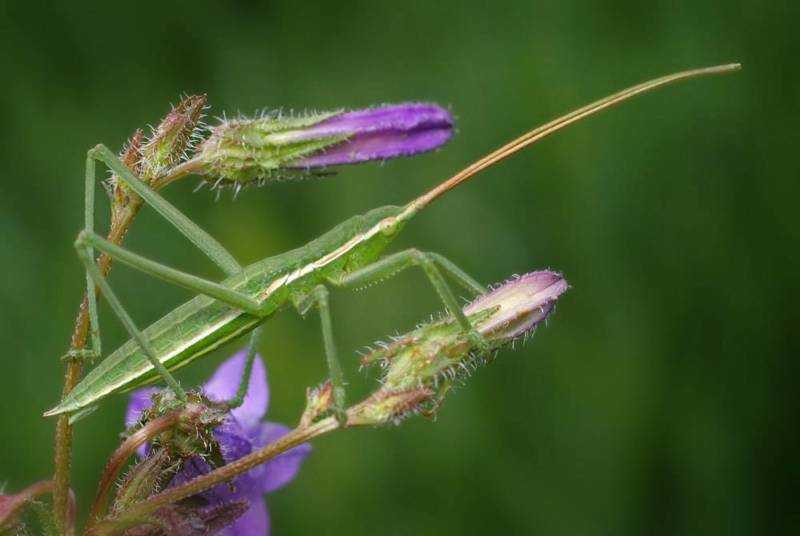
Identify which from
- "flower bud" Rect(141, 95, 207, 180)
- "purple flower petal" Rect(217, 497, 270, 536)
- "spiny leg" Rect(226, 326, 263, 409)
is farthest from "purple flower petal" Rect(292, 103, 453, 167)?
"purple flower petal" Rect(217, 497, 270, 536)

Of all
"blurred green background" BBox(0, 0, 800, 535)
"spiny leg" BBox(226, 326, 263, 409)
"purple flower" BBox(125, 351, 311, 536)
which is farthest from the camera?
"blurred green background" BBox(0, 0, 800, 535)

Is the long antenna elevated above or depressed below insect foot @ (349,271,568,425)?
above

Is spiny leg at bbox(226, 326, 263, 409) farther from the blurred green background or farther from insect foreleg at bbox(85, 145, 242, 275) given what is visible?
the blurred green background

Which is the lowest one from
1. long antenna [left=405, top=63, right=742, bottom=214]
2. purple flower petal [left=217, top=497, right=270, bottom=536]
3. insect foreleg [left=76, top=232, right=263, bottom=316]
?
purple flower petal [left=217, top=497, right=270, bottom=536]

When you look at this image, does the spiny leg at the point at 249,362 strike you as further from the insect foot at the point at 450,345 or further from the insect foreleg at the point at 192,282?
the insect foot at the point at 450,345

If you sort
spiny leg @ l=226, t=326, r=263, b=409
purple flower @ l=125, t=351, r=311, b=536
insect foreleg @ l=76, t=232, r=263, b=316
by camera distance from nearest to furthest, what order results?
insect foreleg @ l=76, t=232, r=263, b=316 < purple flower @ l=125, t=351, r=311, b=536 < spiny leg @ l=226, t=326, r=263, b=409

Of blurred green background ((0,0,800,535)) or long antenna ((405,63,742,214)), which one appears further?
blurred green background ((0,0,800,535))
